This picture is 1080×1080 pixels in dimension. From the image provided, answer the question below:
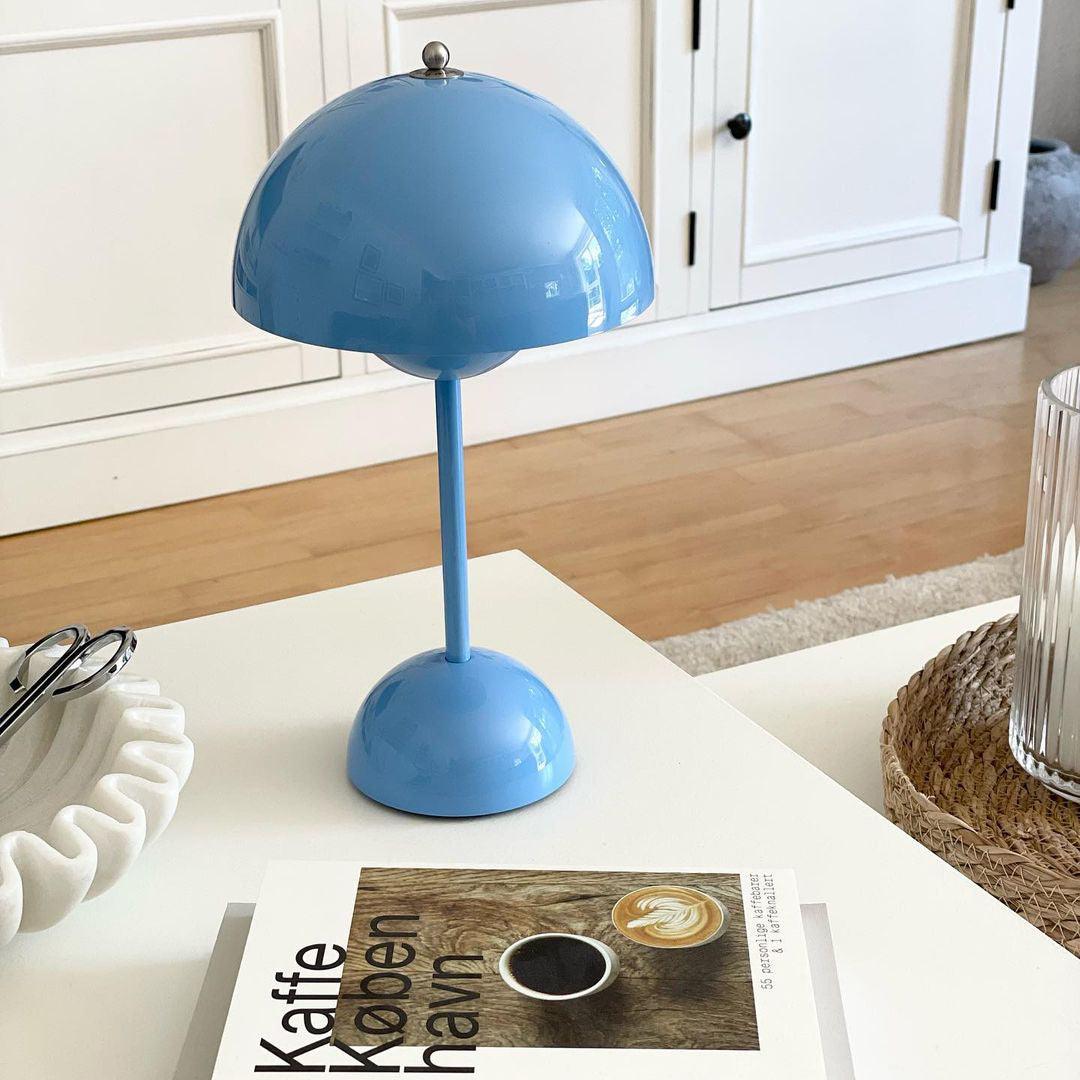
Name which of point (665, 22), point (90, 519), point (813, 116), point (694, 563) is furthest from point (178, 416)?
point (813, 116)

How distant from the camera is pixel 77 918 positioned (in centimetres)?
76

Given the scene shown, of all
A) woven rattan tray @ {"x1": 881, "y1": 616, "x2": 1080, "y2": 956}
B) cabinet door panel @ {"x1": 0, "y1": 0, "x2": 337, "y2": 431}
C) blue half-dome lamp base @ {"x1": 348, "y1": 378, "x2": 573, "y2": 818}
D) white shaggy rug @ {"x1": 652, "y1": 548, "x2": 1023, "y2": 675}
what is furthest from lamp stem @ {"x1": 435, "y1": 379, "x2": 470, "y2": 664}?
cabinet door panel @ {"x1": 0, "y1": 0, "x2": 337, "y2": 431}

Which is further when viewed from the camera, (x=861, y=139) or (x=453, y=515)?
(x=861, y=139)

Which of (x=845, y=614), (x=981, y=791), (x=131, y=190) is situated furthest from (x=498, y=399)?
(x=981, y=791)

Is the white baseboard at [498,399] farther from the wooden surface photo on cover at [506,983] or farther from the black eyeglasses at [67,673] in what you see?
the wooden surface photo on cover at [506,983]

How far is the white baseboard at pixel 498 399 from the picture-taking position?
216 centimetres

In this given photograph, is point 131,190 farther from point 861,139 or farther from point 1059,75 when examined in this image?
point 1059,75

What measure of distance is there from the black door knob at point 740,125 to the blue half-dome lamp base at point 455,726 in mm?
1762

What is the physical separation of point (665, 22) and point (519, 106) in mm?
1759

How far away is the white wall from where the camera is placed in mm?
3434

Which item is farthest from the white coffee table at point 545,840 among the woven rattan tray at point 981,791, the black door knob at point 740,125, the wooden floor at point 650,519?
the black door knob at point 740,125

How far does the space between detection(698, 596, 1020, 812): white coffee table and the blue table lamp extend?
451 mm

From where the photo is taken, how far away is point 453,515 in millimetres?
835

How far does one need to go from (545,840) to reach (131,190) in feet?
4.98
